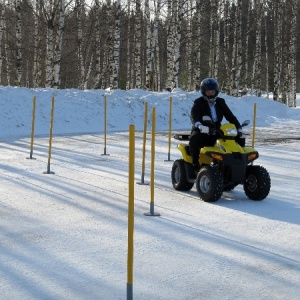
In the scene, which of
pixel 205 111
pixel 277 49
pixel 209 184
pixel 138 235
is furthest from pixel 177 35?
pixel 138 235

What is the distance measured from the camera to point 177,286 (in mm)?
4934

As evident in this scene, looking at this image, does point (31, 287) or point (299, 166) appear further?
point (299, 166)

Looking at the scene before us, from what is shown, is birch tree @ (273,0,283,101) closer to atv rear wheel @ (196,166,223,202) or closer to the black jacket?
the black jacket

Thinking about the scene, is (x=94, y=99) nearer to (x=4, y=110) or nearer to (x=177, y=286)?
(x=4, y=110)

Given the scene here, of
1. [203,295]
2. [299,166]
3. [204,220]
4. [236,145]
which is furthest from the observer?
[299,166]

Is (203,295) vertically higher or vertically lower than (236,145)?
lower

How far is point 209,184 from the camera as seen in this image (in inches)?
334

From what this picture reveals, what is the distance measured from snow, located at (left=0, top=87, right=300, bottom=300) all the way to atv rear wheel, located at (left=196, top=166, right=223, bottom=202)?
0.14 m

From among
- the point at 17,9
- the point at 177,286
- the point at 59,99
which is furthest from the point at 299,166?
the point at 17,9

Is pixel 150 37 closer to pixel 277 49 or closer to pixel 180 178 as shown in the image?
pixel 277 49

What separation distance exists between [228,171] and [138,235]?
2490 millimetres

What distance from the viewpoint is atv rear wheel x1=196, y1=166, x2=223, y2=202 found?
27.4 feet

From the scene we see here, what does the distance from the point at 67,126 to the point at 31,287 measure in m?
18.1

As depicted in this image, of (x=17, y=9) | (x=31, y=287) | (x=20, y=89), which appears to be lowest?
(x=31, y=287)
